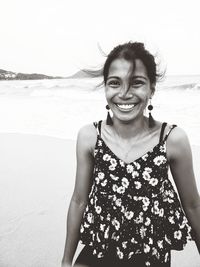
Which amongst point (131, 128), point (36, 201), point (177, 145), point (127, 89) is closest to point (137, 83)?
point (127, 89)

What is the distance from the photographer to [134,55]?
166 cm

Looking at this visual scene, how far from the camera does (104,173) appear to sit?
5.64 feet

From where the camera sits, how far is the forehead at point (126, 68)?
1665mm

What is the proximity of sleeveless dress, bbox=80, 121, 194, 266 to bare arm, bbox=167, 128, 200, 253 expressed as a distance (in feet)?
0.13

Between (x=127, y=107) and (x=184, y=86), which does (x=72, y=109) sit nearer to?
(x=184, y=86)

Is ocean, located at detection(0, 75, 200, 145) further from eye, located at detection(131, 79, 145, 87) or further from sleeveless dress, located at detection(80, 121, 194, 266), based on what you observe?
sleeveless dress, located at detection(80, 121, 194, 266)

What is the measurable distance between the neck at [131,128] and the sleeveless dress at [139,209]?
121 millimetres

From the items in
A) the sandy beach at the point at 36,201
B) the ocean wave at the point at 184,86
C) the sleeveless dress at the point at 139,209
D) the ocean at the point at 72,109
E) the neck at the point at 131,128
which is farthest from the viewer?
the ocean wave at the point at 184,86

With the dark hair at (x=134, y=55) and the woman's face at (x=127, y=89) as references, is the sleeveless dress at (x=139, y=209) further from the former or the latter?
the dark hair at (x=134, y=55)

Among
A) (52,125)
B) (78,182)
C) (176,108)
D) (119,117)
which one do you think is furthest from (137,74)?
(176,108)

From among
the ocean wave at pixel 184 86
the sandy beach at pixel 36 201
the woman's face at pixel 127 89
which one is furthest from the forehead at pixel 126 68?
the ocean wave at pixel 184 86

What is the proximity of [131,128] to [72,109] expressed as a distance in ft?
32.2

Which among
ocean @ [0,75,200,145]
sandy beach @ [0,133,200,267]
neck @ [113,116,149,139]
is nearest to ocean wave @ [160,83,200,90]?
ocean @ [0,75,200,145]

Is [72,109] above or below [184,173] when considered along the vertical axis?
below
